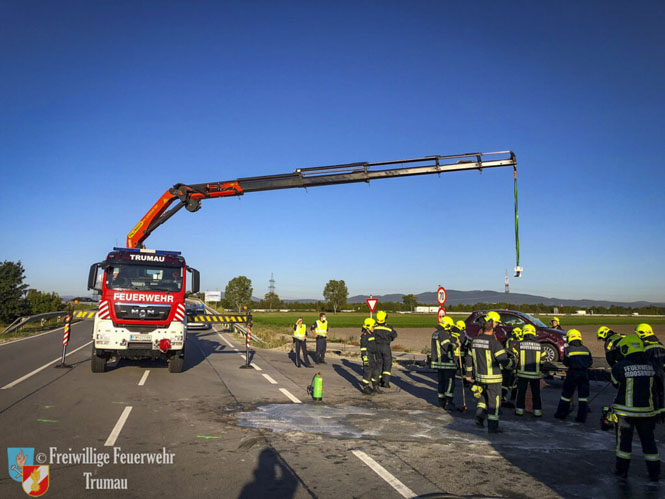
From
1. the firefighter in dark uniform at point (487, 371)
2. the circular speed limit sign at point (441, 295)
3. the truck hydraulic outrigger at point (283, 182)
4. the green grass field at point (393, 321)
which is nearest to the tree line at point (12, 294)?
the green grass field at point (393, 321)

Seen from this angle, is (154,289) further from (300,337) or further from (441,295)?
(441,295)

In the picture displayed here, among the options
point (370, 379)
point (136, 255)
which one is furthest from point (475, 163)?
point (136, 255)

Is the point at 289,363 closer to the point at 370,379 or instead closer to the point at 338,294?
the point at 370,379

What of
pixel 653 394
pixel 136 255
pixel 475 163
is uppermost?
pixel 475 163

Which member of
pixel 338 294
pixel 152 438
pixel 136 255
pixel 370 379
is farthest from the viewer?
pixel 338 294

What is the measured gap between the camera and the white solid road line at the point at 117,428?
667 cm

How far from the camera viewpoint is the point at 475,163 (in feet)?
45.9

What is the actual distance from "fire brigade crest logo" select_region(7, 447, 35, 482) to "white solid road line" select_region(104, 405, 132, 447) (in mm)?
911

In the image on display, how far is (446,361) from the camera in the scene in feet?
33.3

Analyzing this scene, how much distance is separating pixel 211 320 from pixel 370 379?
6.46 metres

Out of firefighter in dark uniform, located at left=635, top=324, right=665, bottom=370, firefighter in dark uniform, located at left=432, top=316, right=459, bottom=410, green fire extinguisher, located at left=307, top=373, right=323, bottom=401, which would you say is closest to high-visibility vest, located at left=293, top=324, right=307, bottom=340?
green fire extinguisher, located at left=307, top=373, right=323, bottom=401

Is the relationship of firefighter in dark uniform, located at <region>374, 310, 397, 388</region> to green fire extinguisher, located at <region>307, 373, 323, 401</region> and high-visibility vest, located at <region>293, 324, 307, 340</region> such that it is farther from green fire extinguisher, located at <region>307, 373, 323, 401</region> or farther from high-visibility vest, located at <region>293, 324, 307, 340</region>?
high-visibility vest, located at <region>293, 324, 307, 340</region>

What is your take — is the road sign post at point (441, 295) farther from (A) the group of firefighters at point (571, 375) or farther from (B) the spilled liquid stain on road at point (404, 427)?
(B) the spilled liquid stain on road at point (404, 427)

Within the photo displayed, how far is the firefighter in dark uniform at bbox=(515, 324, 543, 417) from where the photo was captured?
365 inches
